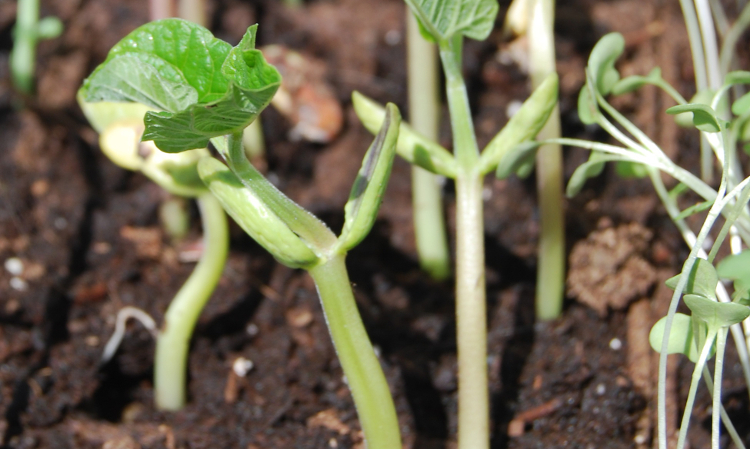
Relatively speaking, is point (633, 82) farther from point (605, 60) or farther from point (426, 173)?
point (426, 173)

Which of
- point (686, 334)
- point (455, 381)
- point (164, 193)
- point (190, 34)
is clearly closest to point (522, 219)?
point (455, 381)

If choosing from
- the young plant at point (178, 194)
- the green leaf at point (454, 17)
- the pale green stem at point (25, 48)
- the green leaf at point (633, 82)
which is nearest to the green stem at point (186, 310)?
the young plant at point (178, 194)

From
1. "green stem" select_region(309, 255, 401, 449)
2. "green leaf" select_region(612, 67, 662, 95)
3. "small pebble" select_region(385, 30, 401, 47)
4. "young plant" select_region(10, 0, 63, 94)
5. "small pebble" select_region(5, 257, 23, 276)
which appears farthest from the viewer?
"small pebble" select_region(385, 30, 401, 47)

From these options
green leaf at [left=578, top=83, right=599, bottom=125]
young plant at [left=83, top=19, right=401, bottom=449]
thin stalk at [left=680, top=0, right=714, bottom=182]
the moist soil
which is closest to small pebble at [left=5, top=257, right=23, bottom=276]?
the moist soil

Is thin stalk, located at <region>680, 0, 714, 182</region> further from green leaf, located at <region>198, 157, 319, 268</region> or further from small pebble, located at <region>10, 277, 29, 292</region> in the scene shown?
small pebble, located at <region>10, 277, 29, 292</region>

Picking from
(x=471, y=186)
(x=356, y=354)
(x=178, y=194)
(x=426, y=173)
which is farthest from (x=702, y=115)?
(x=178, y=194)
